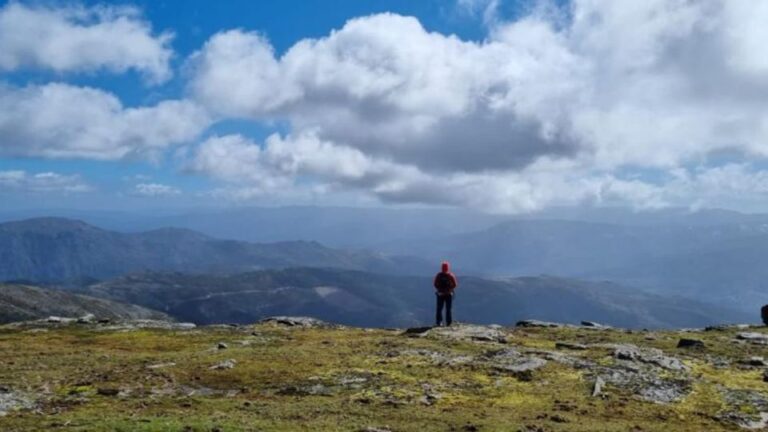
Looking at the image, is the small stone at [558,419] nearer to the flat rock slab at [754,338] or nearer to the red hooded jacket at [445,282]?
the flat rock slab at [754,338]

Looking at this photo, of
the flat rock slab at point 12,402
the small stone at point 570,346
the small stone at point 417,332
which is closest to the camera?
the flat rock slab at point 12,402

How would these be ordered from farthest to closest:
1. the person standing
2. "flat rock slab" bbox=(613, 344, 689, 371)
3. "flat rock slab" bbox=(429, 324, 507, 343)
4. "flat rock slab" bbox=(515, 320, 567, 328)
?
1. "flat rock slab" bbox=(515, 320, 567, 328)
2. the person standing
3. "flat rock slab" bbox=(429, 324, 507, 343)
4. "flat rock slab" bbox=(613, 344, 689, 371)

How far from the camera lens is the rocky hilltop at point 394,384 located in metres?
25.2

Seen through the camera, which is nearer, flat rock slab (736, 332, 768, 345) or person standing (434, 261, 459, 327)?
flat rock slab (736, 332, 768, 345)

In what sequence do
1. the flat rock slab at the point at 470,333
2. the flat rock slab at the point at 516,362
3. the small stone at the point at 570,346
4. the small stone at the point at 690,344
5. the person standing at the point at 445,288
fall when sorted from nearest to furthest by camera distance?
the flat rock slab at the point at 516,362
the small stone at the point at 570,346
the small stone at the point at 690,344
the flat rock slab at the point at 470,333
the person standing at the point at 445,288

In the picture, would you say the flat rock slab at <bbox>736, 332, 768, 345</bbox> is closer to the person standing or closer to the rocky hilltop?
the rocky hilltop

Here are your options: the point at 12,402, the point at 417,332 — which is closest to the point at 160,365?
the point at 12,402

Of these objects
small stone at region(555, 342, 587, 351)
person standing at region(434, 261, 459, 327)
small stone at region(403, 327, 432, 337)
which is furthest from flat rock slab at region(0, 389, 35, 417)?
person standing at region(434, 261, 459, 327)

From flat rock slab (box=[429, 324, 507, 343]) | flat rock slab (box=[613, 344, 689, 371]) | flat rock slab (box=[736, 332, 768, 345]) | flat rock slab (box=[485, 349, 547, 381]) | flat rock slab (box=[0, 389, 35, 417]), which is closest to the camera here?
flat rock slab (box=[0, 389, 35, 417])

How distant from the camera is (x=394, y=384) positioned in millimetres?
31562

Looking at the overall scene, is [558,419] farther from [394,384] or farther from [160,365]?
[160,365]

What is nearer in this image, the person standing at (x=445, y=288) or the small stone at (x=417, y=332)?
the small stone at (x=417, y=332)

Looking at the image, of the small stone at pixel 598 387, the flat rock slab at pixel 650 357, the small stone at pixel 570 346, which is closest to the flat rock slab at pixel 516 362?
the small stone at pixel 598 387

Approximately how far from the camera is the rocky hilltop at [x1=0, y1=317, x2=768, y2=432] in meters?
25.2
